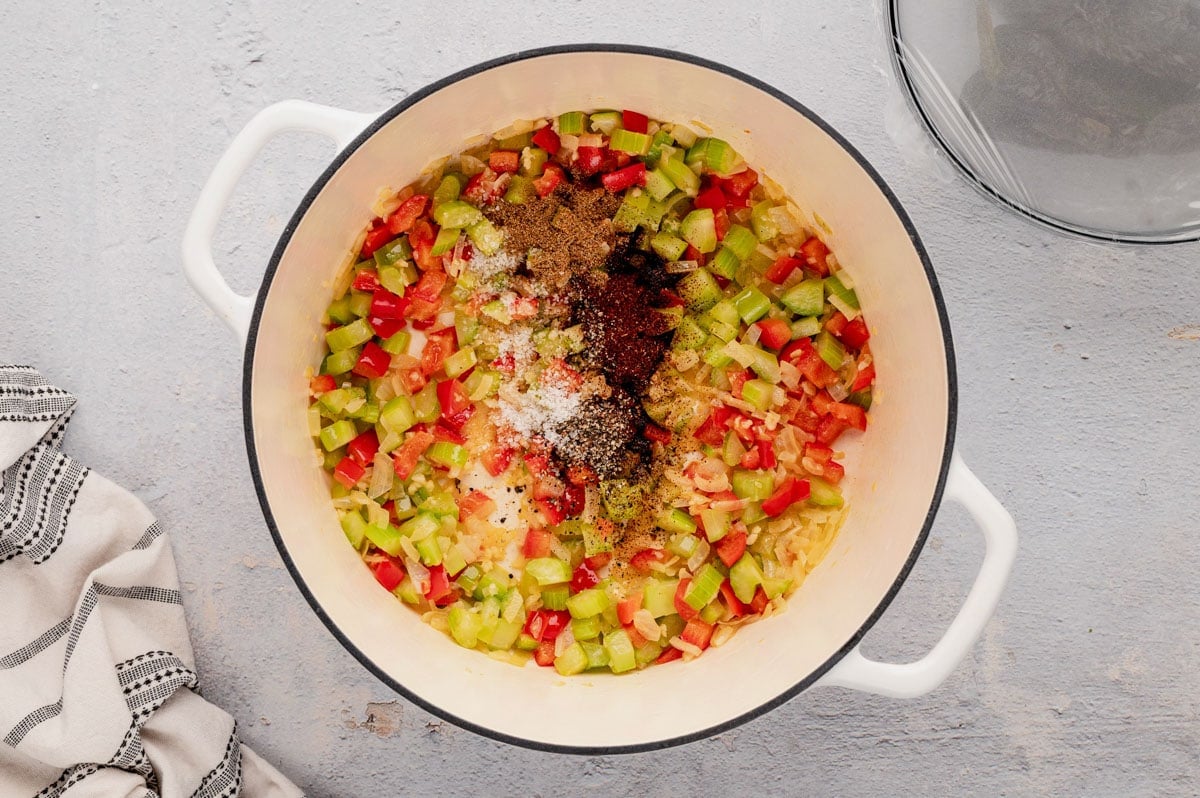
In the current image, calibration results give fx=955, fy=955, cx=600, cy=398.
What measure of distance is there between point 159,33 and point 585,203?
82 centimetres

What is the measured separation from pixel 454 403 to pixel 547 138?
1.56ft

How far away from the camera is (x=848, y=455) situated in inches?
65.4

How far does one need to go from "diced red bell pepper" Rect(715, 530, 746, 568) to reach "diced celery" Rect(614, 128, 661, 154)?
26.3 inches

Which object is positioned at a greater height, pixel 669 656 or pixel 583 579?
pixel 583 579

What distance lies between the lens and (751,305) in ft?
5.28

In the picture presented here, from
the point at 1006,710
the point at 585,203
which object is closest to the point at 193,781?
the point at 585,203

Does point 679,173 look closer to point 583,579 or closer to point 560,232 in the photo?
point 560,232

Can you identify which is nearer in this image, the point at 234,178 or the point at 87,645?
the point at 234,178

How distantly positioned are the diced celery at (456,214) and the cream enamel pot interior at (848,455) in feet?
0.24

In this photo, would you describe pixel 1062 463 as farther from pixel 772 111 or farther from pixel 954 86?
pixel 772 111

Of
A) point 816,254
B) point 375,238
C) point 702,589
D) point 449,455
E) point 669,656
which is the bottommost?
point 669,656

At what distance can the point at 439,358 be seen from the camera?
64.4 inches

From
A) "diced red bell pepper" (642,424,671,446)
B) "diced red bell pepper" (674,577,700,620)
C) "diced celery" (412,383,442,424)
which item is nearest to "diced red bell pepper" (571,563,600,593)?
"diced red bell pepper" (674,577,700,620)

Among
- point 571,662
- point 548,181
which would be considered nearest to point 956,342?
point 548,181
